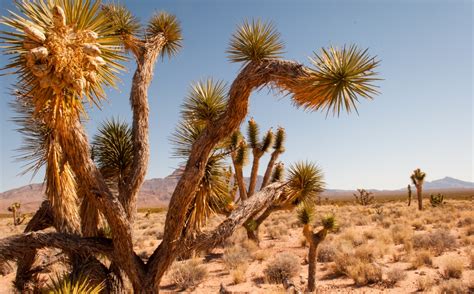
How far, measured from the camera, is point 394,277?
29.6ft

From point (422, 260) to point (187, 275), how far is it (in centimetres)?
710

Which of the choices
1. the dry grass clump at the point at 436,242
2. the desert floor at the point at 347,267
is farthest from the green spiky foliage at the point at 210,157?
the dry grass clump at the point at 436,242

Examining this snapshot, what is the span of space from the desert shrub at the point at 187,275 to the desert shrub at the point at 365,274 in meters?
4.21

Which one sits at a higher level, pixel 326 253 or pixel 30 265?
pixel 30 265

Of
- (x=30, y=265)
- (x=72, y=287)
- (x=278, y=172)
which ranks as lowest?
(x=30, y=265)

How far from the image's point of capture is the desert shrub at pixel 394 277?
894cm

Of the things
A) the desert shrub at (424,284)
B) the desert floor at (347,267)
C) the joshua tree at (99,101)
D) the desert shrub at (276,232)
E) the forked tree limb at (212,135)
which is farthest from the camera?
the desert shrub at (276,232)

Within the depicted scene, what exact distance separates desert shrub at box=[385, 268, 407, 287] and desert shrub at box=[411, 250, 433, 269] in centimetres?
135

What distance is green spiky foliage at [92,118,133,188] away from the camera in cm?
582

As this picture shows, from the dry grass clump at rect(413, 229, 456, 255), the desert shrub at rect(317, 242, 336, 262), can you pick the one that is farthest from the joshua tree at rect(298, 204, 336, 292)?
the dry grass clump at rect(413, 229, 456, 255)

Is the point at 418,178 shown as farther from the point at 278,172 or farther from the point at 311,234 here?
the point at 311,234

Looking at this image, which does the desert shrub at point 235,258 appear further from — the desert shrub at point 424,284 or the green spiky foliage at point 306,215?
the desert shrub at point 424,284

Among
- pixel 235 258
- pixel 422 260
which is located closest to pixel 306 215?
pixel 235 258

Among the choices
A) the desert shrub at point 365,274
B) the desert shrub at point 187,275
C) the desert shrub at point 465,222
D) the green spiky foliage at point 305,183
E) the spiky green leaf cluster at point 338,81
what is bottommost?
the desert shrub at point 187,275
